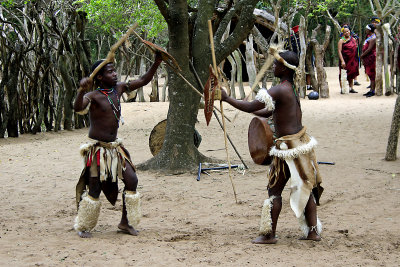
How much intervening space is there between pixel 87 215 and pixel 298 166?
1.75 metres

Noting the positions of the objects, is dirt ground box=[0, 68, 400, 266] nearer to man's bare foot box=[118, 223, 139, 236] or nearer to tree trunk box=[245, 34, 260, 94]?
man's bare foot box=[118, 223, 139, 236]

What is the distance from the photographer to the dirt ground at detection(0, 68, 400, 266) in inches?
146

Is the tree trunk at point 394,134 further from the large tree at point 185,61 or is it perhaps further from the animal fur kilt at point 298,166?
the animal fur kilt at point 298,166

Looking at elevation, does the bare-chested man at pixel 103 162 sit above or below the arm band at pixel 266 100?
below

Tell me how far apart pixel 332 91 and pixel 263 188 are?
33.9ft

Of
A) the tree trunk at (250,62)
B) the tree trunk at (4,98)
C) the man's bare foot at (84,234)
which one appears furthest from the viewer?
the tree trunk at (250,62)

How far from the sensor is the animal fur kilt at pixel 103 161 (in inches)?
170

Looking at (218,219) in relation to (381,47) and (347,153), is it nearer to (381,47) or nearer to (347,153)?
(347,153)

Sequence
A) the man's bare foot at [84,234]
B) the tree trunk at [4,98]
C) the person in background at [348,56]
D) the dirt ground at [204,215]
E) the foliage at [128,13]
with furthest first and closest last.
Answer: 1. the person in background at [348,56]
2. the foliage at [128,13]
3. the tree trunk at [4,98]
4. the man's bare foot at [84,234]
5. the dirt ground at [204,215]

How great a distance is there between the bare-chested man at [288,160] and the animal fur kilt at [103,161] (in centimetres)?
103

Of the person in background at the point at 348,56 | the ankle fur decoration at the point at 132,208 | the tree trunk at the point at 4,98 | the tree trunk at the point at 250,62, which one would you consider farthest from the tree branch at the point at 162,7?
the person in background at the point at 348,56

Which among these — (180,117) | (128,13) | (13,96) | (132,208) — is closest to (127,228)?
(132,208)

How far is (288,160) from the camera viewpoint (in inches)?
159

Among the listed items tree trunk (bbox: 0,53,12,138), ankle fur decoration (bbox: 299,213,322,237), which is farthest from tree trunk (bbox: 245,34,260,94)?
ankle fur decoration (bbox: 299,213,322,237)
